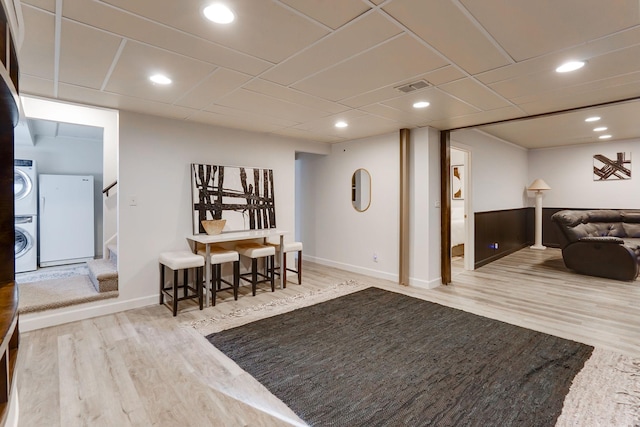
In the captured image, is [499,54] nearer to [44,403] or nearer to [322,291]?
[322,291]

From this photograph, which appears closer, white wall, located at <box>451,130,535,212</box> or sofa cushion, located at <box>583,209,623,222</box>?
white wall, located at <box>451,130,535,212</box>

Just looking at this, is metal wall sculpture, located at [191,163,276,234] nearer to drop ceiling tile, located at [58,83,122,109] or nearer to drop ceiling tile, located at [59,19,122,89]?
drop ceiling tile, located at [58,83,122,109]

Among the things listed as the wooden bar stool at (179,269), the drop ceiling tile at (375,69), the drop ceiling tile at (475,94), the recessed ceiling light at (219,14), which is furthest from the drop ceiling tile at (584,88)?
the wooden bar stool at (179,269)

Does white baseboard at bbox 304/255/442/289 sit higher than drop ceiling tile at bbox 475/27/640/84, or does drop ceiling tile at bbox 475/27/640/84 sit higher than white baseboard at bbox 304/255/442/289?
drop ceiling tile at bbox 475/27/640/84

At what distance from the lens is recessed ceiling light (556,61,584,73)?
2322 millimetres

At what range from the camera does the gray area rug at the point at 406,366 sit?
6.12 ft

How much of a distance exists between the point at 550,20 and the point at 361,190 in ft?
12.1

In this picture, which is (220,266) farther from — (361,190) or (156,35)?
(156,35)

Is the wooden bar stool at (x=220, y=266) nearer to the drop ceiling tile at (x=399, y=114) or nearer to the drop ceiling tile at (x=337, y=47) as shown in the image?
the drop ceiling tile at (x=337, y=47)

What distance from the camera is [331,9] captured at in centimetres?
167

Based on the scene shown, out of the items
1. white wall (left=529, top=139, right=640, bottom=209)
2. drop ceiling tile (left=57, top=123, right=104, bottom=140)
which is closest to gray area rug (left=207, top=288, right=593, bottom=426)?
drop ceiling tile (left=57, top=123, right=104, bottom=140)

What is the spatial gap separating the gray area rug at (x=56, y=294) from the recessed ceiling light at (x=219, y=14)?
3.12 meters

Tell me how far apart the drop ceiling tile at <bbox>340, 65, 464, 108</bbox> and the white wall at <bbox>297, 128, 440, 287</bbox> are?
1.54 meters

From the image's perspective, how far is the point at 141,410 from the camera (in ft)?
6.20
